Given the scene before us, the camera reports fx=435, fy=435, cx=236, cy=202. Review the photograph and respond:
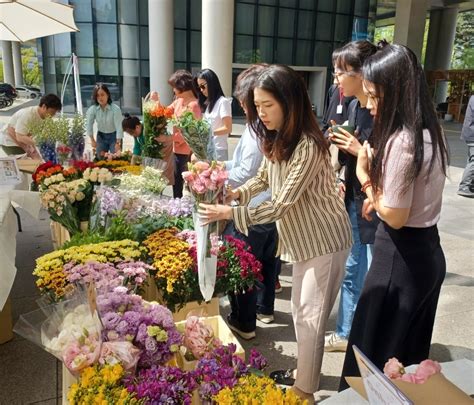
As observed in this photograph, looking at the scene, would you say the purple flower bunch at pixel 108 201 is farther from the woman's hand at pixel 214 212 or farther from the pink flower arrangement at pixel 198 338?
the pink flower arrangement at pixel 198 338

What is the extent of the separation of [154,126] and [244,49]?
672 inches

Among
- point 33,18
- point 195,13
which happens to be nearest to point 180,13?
point 195,13

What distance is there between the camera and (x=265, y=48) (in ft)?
66.1

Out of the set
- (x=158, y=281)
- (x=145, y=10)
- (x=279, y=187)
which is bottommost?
(x=158, y=281)

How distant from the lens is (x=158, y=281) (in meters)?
2.21

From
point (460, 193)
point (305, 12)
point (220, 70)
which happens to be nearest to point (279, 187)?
point (460, 193)

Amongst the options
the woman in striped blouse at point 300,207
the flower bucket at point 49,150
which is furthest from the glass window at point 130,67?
the woman in striped blouse at point 300,207

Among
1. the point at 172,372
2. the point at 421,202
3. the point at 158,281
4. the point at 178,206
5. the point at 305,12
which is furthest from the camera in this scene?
the point at 305,12

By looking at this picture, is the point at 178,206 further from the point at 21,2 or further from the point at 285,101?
the point at 21,2

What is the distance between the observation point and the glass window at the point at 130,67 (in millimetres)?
18781

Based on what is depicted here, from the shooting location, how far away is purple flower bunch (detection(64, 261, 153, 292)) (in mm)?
1747

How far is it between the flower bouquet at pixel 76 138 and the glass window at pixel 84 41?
16.3m

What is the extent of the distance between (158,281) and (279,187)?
0.79 m

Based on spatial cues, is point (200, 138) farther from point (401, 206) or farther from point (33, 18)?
point (33, 18)
